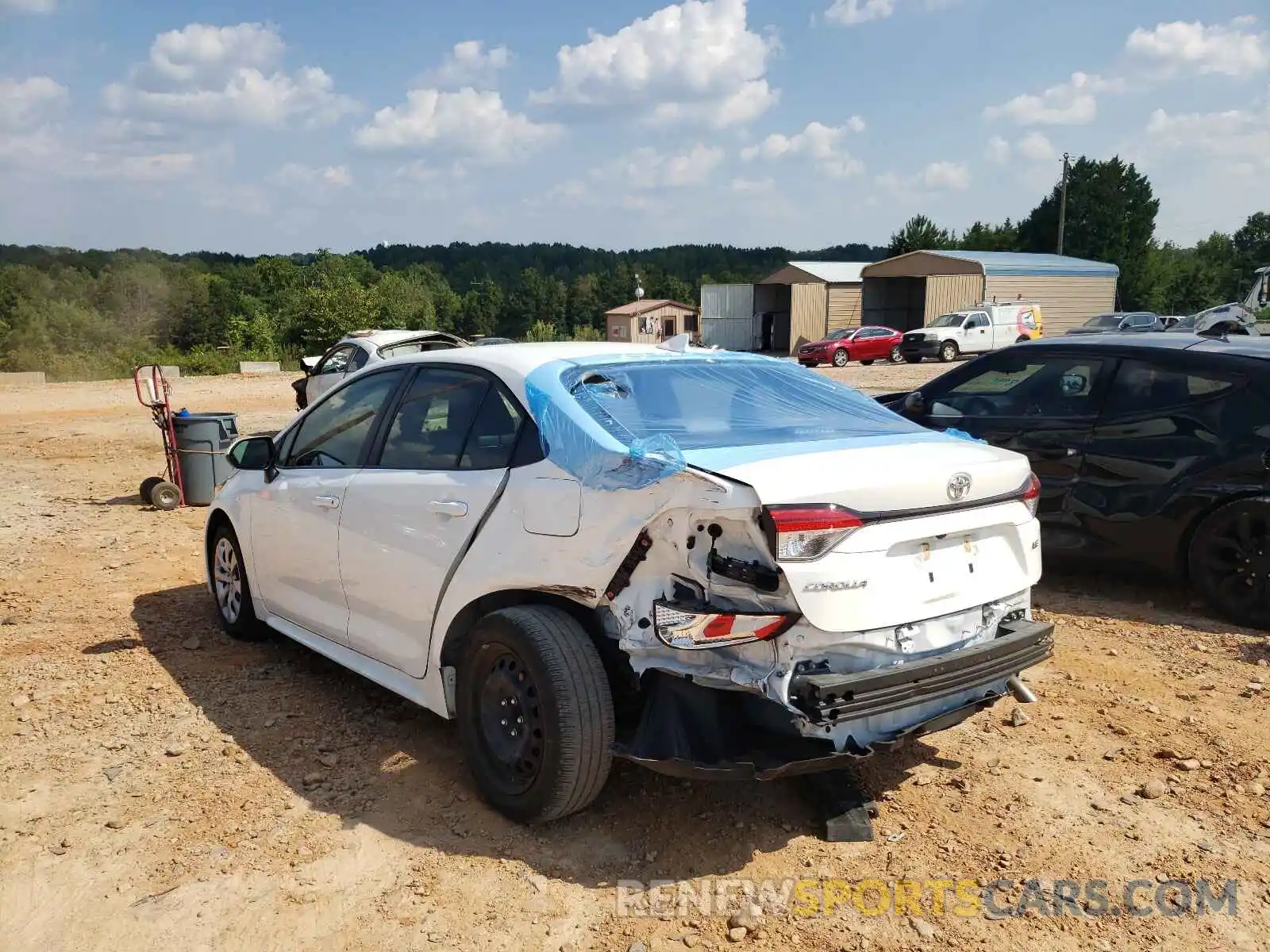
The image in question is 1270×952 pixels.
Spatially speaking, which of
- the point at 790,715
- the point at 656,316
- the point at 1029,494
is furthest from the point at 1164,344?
the point at 656,316

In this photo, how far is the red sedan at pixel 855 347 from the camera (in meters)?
34.8

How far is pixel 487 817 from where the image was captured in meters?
3.54

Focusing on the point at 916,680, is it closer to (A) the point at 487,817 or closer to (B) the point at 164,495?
(A) the point at 487,817

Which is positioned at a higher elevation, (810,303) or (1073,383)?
(810,303)

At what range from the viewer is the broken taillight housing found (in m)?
2.86

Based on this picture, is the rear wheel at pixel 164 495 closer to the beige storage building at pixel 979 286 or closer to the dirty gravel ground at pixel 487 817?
the dirty gravel ground at pixel 487 817

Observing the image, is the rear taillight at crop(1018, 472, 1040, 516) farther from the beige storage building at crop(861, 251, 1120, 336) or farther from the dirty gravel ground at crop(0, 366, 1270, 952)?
the beige storage building at crop(861, 251, 1120, 336)

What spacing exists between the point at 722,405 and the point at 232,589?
323 cm

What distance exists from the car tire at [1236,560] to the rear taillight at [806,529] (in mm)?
3760

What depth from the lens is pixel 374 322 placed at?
54312mm

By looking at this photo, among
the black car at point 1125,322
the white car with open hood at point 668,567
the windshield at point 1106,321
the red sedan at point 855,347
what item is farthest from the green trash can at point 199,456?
the windshield at point 1106,321

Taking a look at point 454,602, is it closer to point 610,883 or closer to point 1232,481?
point 610,883

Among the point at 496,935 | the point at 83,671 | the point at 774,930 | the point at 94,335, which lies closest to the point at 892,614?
the point at 774,930

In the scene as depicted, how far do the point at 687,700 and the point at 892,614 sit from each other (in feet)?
2.32
